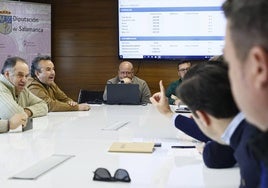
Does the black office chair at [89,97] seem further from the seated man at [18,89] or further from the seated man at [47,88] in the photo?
the seated man at [18,89]

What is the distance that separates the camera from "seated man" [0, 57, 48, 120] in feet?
10.8

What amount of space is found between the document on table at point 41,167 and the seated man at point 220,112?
80 centimetres

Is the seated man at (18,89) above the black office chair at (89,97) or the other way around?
above

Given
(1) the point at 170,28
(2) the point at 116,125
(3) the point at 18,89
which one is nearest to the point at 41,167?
(2) the point at 116,125

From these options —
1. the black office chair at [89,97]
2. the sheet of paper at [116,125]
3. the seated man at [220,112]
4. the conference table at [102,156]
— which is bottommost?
the black office chair at [89,97]

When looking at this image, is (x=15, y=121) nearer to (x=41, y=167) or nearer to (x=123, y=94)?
(x=41, y=167)

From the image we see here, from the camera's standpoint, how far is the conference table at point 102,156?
5.05 ft

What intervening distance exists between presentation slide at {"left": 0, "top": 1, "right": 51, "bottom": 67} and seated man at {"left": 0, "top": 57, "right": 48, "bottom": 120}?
224 cm

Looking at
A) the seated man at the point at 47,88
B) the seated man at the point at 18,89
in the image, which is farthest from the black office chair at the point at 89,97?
the seated man at the point at 18,89

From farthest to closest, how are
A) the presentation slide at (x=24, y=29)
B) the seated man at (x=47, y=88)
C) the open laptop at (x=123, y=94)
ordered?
the presentation slide at (x=24, y=29), the open laptop at (x=123, y=94), the seated man at (x=47, y=88)

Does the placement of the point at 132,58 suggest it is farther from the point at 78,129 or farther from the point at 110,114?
the point at 78,129

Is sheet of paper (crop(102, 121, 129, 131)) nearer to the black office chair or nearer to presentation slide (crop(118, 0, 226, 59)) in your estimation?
the black office chair

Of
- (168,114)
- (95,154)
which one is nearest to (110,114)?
(168,114)

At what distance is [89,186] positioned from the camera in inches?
58.0
